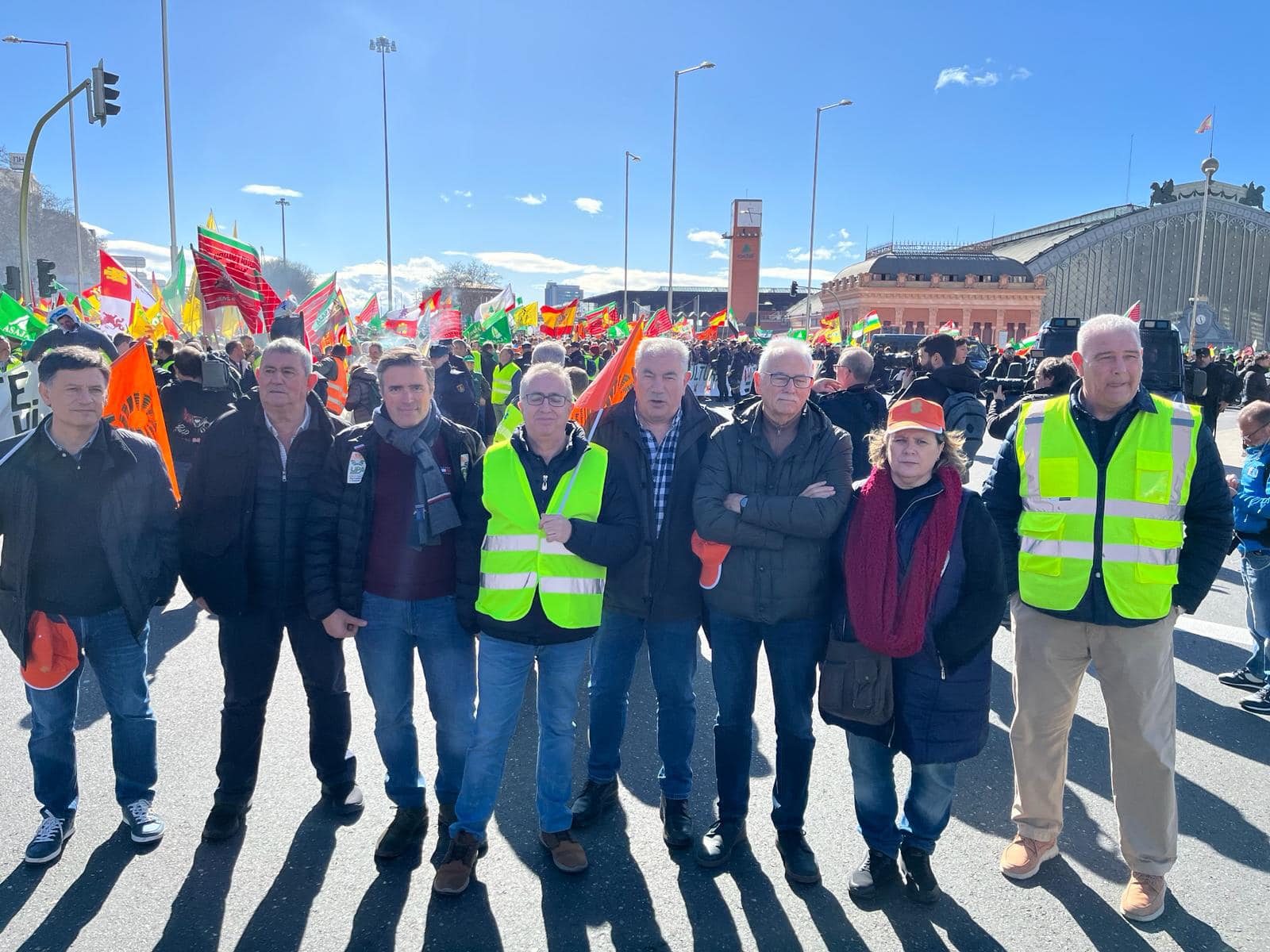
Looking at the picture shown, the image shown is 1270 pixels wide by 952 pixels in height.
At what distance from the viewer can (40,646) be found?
323cm

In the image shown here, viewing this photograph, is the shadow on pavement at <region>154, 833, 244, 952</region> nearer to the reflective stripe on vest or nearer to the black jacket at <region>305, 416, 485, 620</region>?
the black jacket at <region>305, 416, 485, 620</region>

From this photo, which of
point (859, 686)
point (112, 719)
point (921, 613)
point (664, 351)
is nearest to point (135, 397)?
point (112, 719)

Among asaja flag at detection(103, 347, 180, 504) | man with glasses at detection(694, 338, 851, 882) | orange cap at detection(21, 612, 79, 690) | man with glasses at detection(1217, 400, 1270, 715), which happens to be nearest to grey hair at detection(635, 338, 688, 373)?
man with glasses at detection(694, 338, 851, 882)

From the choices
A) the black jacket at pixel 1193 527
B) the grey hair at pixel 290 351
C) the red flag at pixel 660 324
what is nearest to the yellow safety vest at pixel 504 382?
the red flag at pixel 660 324

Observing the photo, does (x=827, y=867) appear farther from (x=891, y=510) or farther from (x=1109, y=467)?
(x=1109, y=467)

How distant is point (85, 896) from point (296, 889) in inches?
28.6

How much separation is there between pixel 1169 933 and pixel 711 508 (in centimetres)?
213

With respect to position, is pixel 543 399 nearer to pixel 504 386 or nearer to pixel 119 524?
pixel 119 524

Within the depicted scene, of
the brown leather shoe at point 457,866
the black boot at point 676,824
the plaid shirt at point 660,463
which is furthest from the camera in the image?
the plaid shirt at point 660,463

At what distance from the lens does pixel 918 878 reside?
3.13m

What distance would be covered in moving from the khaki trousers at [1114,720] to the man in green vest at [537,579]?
5.40ft

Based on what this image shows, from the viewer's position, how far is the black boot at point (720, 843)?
3.30m

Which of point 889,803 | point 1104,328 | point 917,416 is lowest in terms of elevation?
point 889,803

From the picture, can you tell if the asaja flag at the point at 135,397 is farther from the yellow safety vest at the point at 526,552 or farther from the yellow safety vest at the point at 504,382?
the yellow safety vest at the point at 504,382
